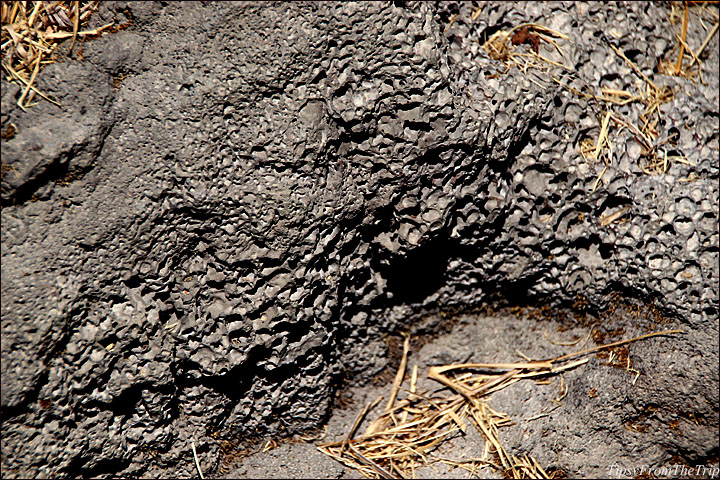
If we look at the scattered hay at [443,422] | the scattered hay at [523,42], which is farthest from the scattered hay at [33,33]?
the scattered hay at [443,422]

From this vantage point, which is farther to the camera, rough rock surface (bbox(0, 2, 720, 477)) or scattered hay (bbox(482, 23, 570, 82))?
scattered hay (bbox(482, 23, 570, 82))

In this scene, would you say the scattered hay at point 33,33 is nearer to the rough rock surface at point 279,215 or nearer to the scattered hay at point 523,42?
the rough rock surface at point 279,215

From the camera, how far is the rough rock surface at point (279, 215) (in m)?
1.77

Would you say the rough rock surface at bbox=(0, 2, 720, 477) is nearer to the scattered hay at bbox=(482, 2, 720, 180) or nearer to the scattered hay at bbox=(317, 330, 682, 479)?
the scattered hay at bbox=(482, 2, 720, 180)

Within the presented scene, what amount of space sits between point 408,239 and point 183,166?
2.75ft

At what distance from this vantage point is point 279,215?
1.89 metres

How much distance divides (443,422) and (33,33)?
2031mm

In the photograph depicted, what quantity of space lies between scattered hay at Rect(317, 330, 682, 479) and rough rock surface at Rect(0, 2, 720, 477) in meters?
0.22

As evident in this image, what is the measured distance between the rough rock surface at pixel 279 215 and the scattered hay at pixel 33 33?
0.18 feet

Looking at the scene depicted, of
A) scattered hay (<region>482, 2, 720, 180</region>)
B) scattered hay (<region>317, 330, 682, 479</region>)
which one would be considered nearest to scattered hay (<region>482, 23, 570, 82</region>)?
scattered hay (<region>482, 2, 720, 180</region>)

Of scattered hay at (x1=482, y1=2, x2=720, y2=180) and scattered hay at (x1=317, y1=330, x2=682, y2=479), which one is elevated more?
scattered hay at (x1=482, y1=2, x2=720, y2=180)

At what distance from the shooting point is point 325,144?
1902mm

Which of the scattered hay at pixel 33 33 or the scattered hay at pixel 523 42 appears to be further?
the scattered hay at pixel 523 42

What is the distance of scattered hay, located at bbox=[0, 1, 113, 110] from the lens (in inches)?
68.4
